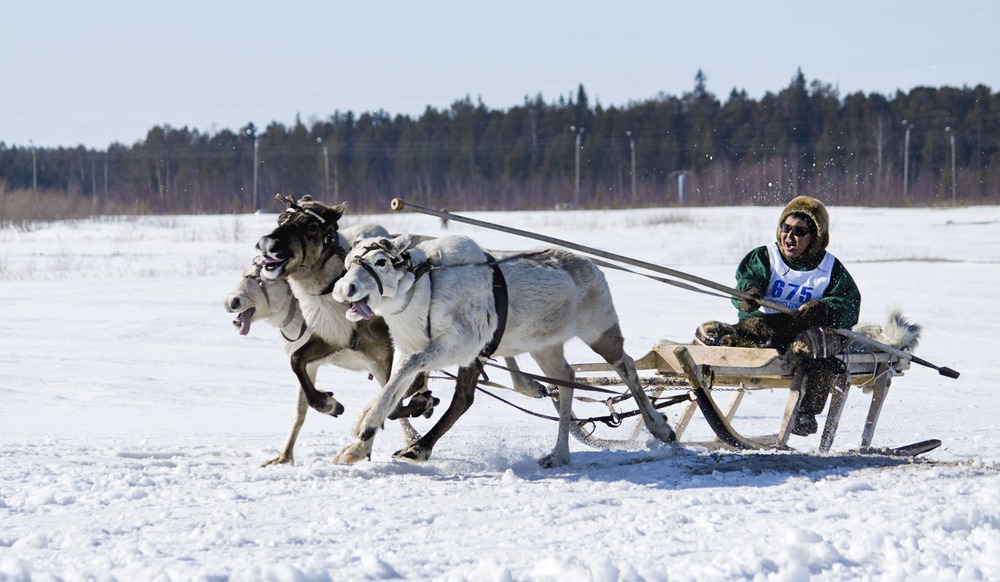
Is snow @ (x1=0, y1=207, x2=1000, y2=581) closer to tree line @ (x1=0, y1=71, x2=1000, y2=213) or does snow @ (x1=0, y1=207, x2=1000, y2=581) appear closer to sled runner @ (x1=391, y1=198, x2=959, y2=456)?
sled runner @ (x1=391, y1=198, x2=959, y2=456)

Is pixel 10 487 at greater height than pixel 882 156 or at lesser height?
lesser

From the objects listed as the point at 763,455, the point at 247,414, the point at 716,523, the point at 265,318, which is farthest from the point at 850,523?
the point at 247,414

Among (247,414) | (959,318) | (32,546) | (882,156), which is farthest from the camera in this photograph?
(882,156)

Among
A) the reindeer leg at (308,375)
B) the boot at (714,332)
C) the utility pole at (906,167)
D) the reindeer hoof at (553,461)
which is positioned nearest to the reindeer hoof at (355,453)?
the reindeer leg at (308,375)

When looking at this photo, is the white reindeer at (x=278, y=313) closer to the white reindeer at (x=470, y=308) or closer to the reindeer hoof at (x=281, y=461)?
the reindeer hoof at (x=281, y=461)

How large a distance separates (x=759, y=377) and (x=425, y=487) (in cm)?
256

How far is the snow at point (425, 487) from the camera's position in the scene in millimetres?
4125

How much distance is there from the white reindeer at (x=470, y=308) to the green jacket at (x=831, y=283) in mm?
1079

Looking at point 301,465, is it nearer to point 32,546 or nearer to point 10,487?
point 10,487

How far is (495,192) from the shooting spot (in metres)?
60.2

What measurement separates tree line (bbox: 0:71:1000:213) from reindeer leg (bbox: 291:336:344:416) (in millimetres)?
39618

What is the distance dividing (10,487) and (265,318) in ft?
5.65

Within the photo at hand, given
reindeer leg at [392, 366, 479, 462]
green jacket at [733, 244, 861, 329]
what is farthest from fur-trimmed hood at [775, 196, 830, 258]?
reindeer leg at [392, 366, 479, 462]

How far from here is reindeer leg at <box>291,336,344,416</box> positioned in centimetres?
630
